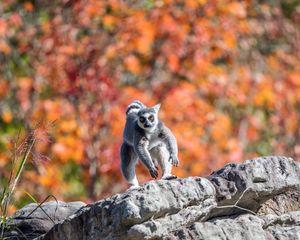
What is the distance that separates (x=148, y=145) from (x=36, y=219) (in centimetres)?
145

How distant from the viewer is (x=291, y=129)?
18953 mm

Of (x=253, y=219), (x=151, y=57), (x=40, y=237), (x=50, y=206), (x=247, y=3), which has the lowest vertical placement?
(x=253, y=219)

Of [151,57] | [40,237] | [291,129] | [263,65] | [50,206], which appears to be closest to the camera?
[40,237]

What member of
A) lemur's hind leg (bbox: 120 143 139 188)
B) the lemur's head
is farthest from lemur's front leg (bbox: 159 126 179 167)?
lemur's hind leg (bbox: 120 143 139 188)

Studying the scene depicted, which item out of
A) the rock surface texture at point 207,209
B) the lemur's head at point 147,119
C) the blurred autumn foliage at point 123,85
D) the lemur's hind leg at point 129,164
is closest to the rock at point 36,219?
the rock surface texture at point 207,209

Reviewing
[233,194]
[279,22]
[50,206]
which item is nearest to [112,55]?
[279,22]

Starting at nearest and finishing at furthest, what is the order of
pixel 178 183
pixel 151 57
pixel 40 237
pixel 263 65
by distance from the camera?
pixel 178 183 < pixel 40 237 < pixel 151 57 < pixel 263 65

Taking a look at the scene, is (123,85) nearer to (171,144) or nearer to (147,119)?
(147,119)

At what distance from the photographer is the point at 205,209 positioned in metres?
6.78

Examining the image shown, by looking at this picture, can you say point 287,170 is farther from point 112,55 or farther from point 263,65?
point 263,65

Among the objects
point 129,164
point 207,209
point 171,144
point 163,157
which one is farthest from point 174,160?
point 207,209

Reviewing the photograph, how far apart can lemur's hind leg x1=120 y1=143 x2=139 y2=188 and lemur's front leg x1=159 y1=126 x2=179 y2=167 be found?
424 mm

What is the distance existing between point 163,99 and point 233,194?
31.7 feet

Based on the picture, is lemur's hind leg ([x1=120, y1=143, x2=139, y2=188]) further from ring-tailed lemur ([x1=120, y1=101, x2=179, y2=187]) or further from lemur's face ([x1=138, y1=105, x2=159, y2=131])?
lemur's face ([x1=138, y1=105, x2=159, y2=131])
